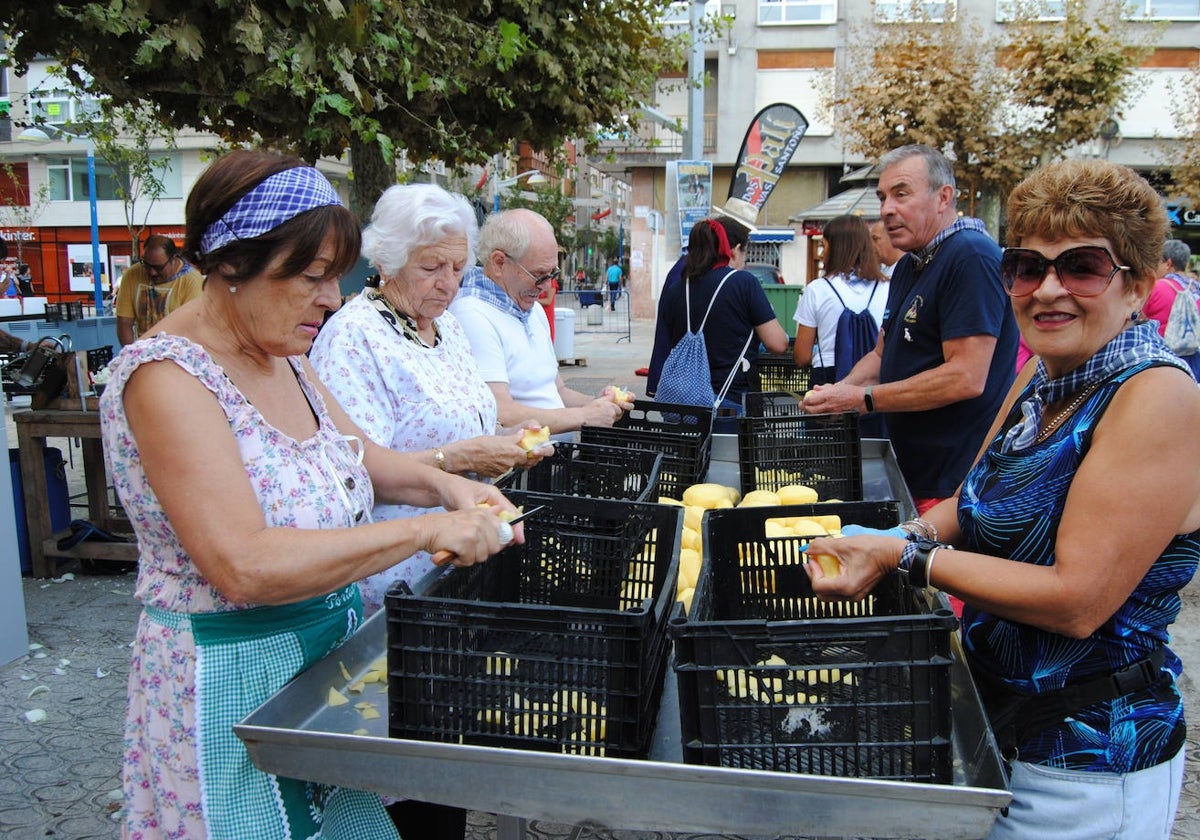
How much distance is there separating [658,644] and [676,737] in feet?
0.61

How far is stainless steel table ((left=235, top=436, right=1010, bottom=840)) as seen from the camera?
1.52 meters

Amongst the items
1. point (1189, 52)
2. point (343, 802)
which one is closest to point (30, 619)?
point (343, 802)

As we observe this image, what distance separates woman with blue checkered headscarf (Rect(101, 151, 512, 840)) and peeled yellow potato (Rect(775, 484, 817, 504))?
1.62 metres

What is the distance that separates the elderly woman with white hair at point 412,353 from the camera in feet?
9.00

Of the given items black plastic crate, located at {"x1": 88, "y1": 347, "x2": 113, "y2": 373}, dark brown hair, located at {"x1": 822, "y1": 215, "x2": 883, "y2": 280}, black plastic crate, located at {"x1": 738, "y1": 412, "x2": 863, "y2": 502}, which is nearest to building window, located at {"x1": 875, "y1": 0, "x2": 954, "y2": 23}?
dark brown hair, located at {"x1": 822, "y1": 215, "x2": 883, "y2": 280}

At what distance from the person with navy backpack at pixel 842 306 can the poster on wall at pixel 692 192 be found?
4899 millimetres

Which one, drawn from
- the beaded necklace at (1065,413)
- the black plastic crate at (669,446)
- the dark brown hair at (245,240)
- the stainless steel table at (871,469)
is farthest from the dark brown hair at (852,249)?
the dark brown hair at (245,240)

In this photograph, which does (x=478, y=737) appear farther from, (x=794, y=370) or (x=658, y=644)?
(x=794, y=370)

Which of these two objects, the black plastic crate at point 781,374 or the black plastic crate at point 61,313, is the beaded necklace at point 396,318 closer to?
the black plastic crate at point 781,374

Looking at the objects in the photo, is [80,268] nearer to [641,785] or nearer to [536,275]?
[536,275]

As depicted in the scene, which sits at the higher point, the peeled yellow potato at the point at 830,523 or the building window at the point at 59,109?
the building window at the point at 59,109

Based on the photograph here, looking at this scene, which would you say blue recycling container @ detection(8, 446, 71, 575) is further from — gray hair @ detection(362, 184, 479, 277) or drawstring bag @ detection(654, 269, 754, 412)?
gray hair @ detection(362, 184, 479, 277)

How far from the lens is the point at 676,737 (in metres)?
1.89

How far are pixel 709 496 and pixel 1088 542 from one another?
1.85 metres
